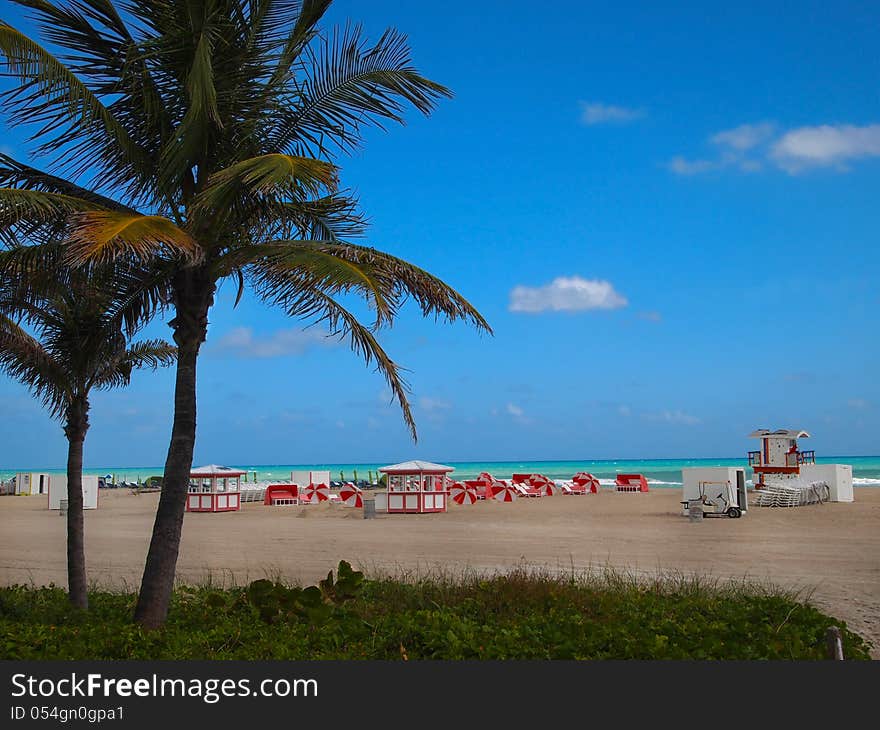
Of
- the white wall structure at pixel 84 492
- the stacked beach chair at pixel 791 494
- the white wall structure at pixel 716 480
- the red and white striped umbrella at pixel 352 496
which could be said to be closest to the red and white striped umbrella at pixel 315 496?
the red and white striped umbrella at pixel 352 496

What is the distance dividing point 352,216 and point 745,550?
34.8 ft

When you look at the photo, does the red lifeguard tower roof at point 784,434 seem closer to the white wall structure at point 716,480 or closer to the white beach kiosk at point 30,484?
the white wall structure at point 716,480

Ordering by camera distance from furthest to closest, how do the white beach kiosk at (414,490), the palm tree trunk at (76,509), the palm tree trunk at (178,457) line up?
the white beach kiosk at (414,490)
the palm tree trunk at (76,509)
the palm tree trunk at (178,457)

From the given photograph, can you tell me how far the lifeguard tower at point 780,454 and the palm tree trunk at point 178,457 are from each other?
99.4 feet

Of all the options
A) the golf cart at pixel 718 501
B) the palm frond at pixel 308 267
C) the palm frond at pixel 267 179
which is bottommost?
the golf cart at pixel 718 501

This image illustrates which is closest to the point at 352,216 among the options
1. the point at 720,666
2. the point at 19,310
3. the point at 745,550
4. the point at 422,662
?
the point at 19,310

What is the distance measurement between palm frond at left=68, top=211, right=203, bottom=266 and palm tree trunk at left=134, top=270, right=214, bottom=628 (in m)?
0.89

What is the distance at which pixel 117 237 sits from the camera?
6148 mm

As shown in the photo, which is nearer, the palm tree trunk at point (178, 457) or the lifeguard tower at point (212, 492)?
the palm tree trunk at point (178, 457)

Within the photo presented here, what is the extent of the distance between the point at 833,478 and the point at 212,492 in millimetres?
23593

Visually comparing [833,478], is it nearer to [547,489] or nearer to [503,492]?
[503,492]

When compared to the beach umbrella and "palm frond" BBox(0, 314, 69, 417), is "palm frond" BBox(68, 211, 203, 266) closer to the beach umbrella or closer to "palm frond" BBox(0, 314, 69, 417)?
"palm frond" BBox(0, 314, 69, 417)

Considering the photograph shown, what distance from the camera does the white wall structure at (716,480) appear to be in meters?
24.4

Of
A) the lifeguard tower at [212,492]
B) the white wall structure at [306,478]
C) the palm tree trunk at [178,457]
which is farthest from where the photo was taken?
the white wall structure at [306,478]
